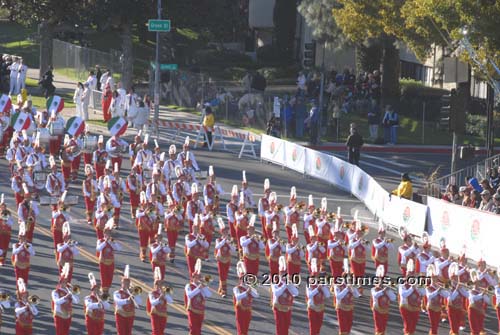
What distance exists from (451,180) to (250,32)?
36.3 metres

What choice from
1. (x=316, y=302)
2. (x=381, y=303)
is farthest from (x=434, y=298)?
(x=316, y=302)

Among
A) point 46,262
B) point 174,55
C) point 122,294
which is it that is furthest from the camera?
point 174,55

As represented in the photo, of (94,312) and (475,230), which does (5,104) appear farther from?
(94,312)

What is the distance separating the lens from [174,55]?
6100 centimetres

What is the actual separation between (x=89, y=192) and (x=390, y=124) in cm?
1690

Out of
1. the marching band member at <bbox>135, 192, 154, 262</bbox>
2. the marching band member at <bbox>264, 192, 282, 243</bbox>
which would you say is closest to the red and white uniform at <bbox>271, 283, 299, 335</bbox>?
the marching band member at <bbox>264, 192, 282, 243</bbox>

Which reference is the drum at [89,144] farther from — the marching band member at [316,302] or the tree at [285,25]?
the tree at [285,25]

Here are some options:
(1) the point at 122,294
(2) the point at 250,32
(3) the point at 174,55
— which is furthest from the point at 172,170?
(2) the point at 250,32

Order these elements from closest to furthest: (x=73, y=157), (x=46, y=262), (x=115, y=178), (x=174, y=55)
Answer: (x=46, y=262) < (x=115, y=178) < (x=73, y=157) < (x=174, y=55)

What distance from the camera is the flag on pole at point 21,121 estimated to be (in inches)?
1424

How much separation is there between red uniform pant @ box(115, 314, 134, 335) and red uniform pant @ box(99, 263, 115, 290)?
336cm

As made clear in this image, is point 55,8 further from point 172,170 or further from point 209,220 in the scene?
point 209,220

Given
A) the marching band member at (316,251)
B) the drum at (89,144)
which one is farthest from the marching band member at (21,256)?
the drum at (89,144)

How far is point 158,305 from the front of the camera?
20203mm
